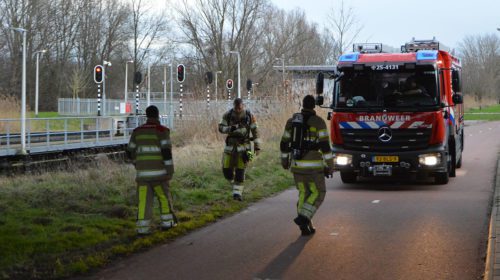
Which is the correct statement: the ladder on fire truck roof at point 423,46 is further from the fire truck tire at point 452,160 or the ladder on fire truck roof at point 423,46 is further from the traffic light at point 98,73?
the traffic light at point 98,73

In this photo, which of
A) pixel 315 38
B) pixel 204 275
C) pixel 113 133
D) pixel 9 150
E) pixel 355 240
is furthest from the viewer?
pixel 315 38

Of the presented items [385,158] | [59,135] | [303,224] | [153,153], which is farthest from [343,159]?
[59,135]

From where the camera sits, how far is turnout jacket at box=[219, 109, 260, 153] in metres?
11.5

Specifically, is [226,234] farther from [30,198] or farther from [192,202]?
[30,198]

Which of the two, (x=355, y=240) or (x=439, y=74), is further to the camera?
(x=439, y=74)

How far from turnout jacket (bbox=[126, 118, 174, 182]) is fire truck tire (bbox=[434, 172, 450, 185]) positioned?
724 centimetres

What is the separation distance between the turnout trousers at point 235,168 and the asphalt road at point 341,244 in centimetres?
50

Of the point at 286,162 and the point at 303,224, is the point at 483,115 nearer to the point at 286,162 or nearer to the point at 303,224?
the point at 286,162

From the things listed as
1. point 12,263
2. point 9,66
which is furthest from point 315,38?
point 12,263

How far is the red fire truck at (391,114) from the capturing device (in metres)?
12.7

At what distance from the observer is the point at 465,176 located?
51.3ft

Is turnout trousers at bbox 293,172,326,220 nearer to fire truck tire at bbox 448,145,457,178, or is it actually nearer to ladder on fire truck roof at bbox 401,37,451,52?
fire truck tire at bbox 448,145,457,178

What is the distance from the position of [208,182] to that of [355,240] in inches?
221

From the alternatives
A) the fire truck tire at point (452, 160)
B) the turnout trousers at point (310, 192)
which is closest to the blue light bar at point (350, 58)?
the fire truck tire at point (452, 160)
